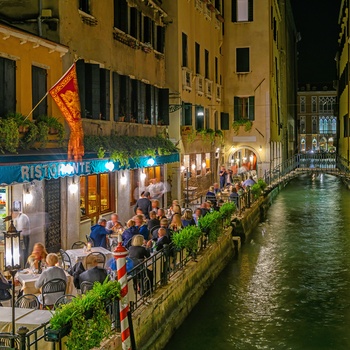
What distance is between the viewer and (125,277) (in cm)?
983

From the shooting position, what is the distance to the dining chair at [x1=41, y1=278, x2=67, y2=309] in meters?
10.7

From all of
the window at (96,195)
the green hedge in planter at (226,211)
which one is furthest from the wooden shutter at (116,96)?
the green hedge in planter at (226,211)

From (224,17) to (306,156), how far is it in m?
45.8

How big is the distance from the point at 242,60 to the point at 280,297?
92.9 ft

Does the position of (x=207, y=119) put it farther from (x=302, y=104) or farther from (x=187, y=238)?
(x=302, y=104)

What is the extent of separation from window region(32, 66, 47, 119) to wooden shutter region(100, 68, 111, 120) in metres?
3.45

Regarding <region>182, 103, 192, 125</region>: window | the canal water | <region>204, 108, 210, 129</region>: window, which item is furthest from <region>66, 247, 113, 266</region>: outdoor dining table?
<region>204, 108, 210, 129</region>: window

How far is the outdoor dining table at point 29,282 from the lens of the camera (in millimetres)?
11414

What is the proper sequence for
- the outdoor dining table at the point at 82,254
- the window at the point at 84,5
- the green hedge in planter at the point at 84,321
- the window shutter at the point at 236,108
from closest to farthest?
the green hedge in planter at the point at 84,321
the outdoor dining table at the point at 82,254
the window at the point at 84,5
the window shutter at the point at 236,108

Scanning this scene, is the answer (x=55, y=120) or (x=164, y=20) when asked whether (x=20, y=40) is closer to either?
(x=55, y=120)

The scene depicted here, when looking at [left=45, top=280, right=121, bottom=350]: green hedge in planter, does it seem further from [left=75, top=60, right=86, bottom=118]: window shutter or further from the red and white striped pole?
[left=75, top=60, right=86, bottom=118]: window shutter

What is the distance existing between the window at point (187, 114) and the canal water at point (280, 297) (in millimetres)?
6335

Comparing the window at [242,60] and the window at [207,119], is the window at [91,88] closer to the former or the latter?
the window at [207,119]

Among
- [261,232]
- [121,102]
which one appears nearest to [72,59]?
[121,102]
